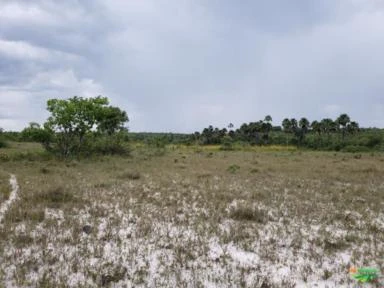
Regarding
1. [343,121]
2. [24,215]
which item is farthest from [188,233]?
[343,121]

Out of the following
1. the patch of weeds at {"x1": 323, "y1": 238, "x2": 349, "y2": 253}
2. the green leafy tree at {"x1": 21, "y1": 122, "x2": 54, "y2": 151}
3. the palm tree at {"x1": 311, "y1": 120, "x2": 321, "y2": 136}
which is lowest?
the patch of weeds at {"x1": 323, "y1": 238, "x2": 349, "y2": 253}

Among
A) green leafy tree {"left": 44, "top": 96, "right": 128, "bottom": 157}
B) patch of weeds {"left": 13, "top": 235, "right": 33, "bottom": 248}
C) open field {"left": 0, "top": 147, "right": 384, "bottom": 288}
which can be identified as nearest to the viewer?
open field {"left": 0, "top": 147, "right": 384, "bottom": 288}

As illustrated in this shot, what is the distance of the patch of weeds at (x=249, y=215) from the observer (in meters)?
8.35

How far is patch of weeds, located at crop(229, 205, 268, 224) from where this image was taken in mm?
8352

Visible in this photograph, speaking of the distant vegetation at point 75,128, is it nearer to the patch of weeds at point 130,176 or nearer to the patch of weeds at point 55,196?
the patch of weeds at point 130,176

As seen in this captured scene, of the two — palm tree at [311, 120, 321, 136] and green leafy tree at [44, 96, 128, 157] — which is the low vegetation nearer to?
green leafy tree at [44, 96, 128, 157]

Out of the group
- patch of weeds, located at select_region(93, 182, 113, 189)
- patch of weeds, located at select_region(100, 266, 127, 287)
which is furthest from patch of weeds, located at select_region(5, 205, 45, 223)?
patch of weeds, located at select_region(93, 182, 113, 189)

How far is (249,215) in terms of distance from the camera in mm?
8531

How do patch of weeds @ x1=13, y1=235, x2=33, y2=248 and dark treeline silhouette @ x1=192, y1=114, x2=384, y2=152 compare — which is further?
dark treeline silhouette @ x1=192, y1=114, x2=384, y2=152

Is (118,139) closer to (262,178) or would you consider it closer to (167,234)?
(262,178)

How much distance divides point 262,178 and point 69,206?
1018cm

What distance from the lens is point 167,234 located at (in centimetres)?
693

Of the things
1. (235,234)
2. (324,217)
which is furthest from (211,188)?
(235,234)

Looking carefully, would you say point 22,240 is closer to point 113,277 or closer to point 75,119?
point 113,277
